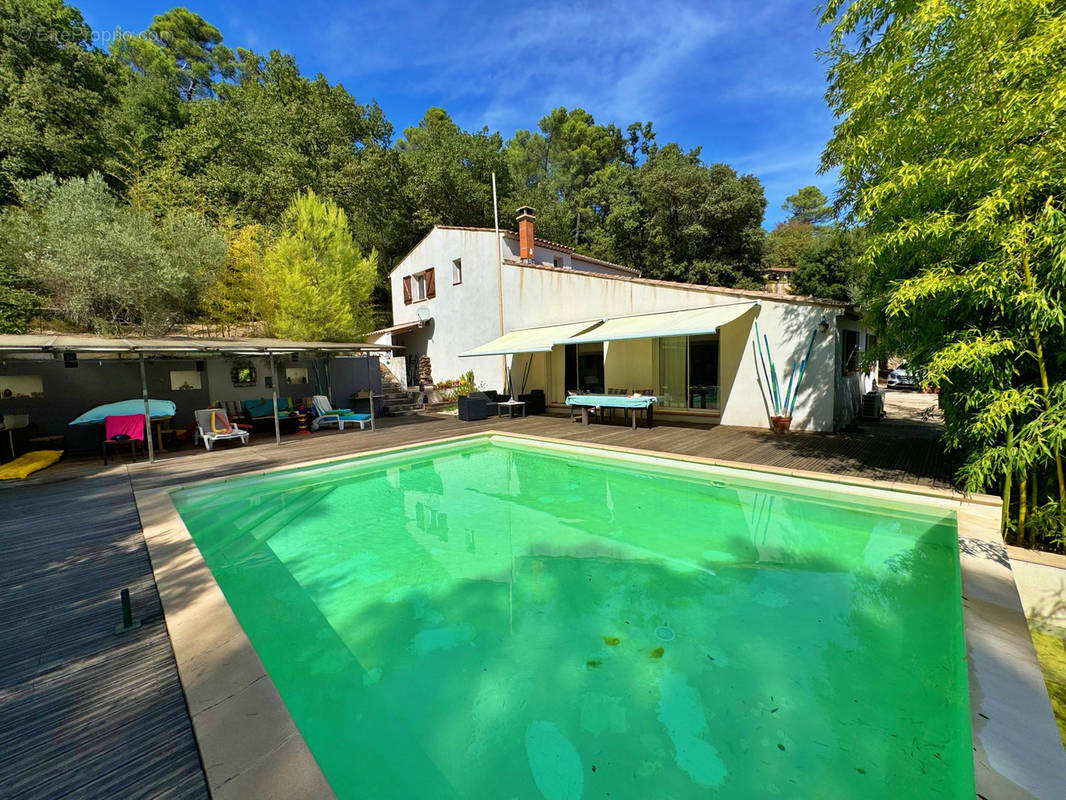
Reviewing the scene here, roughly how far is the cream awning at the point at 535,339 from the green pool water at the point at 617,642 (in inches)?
299

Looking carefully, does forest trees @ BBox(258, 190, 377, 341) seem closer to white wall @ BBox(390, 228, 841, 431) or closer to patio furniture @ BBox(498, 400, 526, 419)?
white wall @ BBox(390, 228, 841, 431)

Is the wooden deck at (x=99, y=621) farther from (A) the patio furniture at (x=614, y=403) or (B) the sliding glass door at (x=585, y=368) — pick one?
(B) the sliding glass door at (x=585, y=368)

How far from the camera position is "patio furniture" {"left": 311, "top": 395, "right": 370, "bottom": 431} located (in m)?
15.2

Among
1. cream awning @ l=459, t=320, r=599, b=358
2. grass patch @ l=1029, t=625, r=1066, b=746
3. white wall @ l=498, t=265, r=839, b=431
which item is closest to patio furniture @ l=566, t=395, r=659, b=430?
cream awning @ l=459, t=320, r=599, b=358

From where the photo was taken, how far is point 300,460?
33.3ft

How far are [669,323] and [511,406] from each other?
7.02m

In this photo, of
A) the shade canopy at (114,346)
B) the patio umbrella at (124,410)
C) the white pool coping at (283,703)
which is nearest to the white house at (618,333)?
the shade canopy at (114,346)

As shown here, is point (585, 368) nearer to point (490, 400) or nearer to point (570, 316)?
point (570, 316)

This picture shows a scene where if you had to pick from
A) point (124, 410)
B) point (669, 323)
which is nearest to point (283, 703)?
point (669, 323)

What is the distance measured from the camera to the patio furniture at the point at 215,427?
488 inches

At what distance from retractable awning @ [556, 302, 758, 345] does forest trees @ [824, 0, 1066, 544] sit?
4.79 m

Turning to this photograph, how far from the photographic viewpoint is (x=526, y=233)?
1831 cm

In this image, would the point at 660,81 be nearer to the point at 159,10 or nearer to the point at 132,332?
the point at 132,332

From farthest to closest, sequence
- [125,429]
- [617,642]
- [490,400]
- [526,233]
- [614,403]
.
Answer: [526,233], [490,400], [614,403], [125,429], [617,642]
